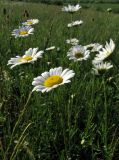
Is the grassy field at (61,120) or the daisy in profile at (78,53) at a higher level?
the daisy in profile at (78,53)

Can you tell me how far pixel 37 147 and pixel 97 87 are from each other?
811 mm

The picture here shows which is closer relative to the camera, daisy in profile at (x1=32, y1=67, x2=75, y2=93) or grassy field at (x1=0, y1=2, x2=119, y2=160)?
daisy in profile at (x1=32, y1=67, x2=75, y2=93)

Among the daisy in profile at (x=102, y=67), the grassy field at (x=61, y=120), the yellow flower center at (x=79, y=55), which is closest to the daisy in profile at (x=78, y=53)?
the yellow flower center at (x=79, y=55)

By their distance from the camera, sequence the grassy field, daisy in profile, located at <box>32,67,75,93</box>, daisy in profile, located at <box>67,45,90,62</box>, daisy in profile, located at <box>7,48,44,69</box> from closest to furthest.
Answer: daisy in profile, located at <box>32,67,75,93</box>
the grassy field
daisy in profile, located at <box>7,48,44,69</box>
daisy in profile, located at <box>67,45,90,62</box>

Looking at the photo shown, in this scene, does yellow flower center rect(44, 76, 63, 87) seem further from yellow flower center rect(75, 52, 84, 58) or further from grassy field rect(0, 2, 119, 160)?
yellow flower center rect(75, 52, 84, 58)

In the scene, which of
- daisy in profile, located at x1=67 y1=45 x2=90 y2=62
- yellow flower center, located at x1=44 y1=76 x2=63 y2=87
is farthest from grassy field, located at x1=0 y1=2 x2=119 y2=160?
daisy in profile, located at x1=67 y1=45 x2=90 y2=62

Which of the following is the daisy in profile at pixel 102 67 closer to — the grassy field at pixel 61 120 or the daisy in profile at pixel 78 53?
the grassy field at pixel 61 120

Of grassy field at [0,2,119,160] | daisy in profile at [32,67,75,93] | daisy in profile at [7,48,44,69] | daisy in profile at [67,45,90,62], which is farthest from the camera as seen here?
daisy in profile at [67,45,90,62]

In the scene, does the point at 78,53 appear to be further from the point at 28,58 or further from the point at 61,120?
the point at 61,120

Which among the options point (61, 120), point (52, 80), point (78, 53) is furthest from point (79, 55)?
point (61, 120)

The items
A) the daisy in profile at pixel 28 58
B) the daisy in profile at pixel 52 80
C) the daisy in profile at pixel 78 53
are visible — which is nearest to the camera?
the daisy in profile at pixel 52 80

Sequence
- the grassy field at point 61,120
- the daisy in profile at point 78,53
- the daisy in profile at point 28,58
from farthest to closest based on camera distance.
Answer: the daisy in profile at point 78,53, the daisy in profile at point 28,58, the grassy field at point 61,120

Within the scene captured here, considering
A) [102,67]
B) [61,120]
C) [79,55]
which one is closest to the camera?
[61,120]

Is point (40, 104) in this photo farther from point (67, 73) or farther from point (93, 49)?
point (93, 49)
